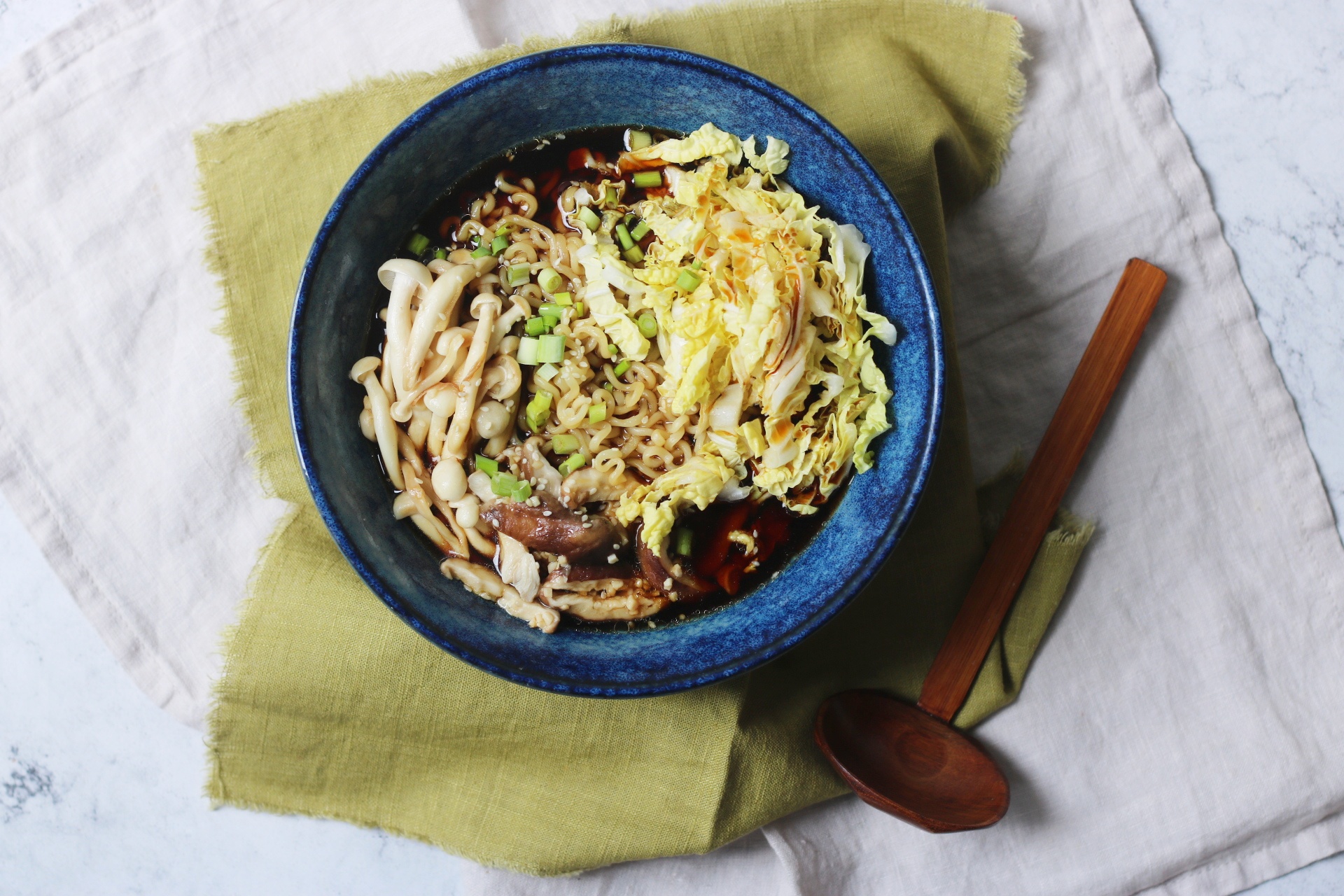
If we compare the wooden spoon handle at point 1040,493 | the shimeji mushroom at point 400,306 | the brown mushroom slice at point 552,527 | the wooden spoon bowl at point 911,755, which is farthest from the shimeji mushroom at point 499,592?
the wooden spoon handle at point 1040,493

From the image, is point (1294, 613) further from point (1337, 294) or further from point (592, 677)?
point (592, 677)

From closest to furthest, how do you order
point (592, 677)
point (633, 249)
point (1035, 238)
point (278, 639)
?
point (592, 677) < point (633, 249) < point (278, 639) < point (1035, 238)

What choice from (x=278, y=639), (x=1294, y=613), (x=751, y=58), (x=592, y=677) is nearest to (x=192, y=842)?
(x=278, y=639)

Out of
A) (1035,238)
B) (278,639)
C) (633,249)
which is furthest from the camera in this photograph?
(1035,238)

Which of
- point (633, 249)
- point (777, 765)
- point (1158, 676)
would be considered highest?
point (633, 249)

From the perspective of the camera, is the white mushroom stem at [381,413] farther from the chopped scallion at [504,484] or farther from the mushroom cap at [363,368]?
the chopped scallion at [504,484]

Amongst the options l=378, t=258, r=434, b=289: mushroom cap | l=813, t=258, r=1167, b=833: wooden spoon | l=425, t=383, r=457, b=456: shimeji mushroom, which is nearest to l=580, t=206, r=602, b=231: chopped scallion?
l=378, t=258, r=434, b=289: mushroom cap

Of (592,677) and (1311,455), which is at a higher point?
(592,677)

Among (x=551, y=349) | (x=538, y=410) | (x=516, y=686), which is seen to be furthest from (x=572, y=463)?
(x=516, y=686)
